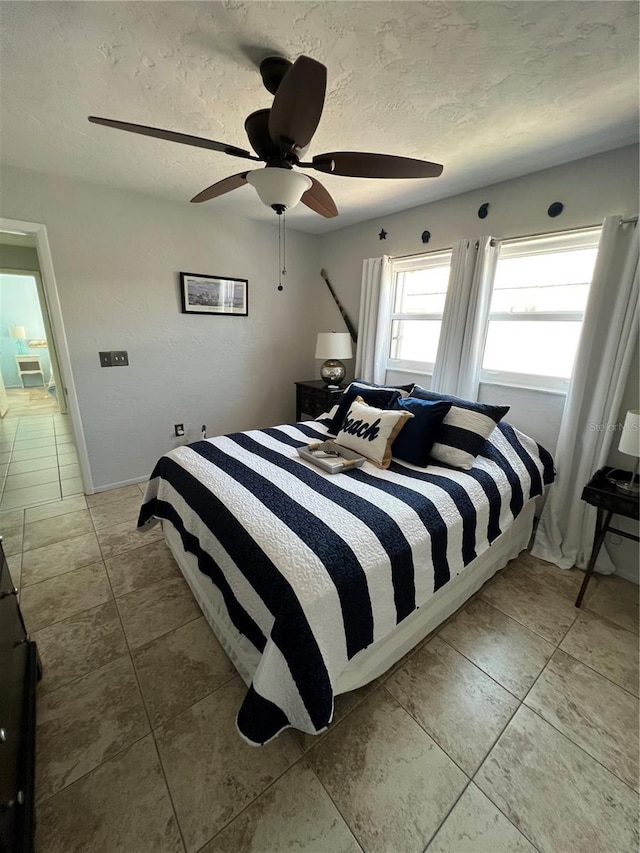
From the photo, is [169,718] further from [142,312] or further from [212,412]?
[142,312]

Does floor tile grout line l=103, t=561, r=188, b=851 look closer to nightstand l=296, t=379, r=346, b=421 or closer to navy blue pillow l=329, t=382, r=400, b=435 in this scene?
navy blue pillow l=329, t=382, r=400, b=435

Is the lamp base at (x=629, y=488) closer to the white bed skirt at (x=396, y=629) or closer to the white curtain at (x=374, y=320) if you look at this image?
the white bed skirt at (x=396, y=629)

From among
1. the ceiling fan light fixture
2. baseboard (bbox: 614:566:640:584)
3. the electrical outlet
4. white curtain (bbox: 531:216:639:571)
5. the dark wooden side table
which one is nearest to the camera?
the ceiling fan light fixture

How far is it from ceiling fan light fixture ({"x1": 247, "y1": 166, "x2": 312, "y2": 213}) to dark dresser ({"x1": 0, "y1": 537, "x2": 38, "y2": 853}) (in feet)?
5.66

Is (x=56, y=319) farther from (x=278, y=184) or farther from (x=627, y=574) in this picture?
(x=627, y=574)

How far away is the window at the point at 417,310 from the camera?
9.23 feet

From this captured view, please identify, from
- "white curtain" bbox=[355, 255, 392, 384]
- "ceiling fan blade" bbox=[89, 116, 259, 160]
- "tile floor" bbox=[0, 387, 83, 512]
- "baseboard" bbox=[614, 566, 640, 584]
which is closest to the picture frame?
"white curtain" bbox=[355, 255, 392, 384]

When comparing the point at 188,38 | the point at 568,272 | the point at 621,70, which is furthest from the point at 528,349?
the point at 188,38

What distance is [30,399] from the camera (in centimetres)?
622

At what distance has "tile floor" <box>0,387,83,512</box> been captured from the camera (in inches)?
114

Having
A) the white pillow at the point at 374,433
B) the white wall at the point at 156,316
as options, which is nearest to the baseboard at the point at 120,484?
the white wall at the point at 156,316

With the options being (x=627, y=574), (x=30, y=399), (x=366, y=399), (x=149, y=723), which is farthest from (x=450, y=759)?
(x=30, y=399)

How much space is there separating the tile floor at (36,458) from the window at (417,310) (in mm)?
3231

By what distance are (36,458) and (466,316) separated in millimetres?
4514
